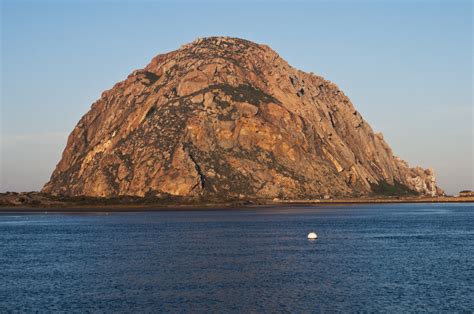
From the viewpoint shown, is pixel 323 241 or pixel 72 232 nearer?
pixel 323 241

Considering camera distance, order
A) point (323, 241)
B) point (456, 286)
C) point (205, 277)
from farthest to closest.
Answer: point (323, 241)
point (205, 277)
point (456, 286)

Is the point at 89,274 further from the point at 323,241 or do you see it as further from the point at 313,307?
the point at 323,241

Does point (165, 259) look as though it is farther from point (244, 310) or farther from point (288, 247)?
point (244, 310)

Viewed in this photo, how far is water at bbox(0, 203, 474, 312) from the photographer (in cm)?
5416

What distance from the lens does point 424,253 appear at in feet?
294

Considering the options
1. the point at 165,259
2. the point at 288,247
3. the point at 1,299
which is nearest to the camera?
the point at 1,299

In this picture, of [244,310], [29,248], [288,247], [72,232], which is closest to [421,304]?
[244,310]

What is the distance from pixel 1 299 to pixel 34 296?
2.67m

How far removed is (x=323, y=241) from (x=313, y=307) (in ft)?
196

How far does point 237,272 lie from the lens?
7188 centimetres

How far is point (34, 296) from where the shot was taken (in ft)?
189

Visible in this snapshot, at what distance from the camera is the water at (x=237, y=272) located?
54.2 meters

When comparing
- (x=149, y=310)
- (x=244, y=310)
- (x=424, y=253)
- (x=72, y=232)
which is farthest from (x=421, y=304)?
(x=72, y=232)

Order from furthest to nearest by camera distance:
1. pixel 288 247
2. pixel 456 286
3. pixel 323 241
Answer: pixel 323 241, pixel 288 247, pixel 456 286
